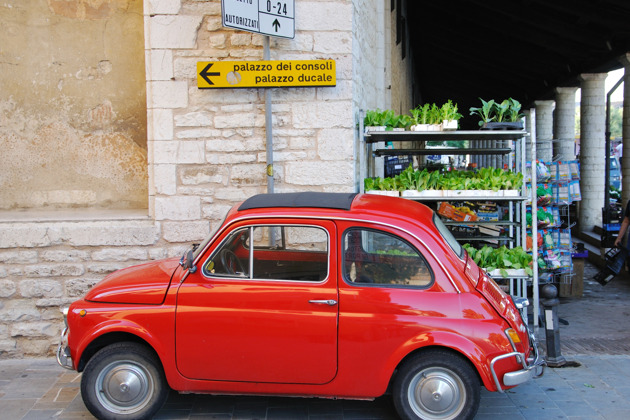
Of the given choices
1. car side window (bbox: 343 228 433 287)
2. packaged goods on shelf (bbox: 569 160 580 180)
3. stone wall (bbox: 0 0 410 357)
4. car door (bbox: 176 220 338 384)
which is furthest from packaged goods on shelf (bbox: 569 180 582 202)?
car door (bbox: 176 220 338 384)

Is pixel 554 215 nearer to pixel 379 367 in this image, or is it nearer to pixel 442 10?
pixel 379 367

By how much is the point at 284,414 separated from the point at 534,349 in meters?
1.90

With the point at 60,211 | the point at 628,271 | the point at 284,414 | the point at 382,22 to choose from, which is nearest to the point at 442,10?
the point at 382,22

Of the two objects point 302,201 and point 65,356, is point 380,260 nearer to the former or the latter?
point 302,201

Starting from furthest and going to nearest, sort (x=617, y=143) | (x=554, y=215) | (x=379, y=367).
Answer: (x=617, y=143), (x=554, y=215), (x=379, y=367)

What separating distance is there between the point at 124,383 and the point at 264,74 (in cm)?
326

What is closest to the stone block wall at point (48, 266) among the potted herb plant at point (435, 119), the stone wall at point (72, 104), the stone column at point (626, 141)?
the stone wall at point (72, 104)

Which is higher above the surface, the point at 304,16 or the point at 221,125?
the point at 304,16

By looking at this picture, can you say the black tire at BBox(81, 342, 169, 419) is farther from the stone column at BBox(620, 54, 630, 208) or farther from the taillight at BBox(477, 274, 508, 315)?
the stone column at BBox(620, 54, 630, 208)

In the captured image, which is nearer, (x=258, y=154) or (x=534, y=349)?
(x=534, y=349)

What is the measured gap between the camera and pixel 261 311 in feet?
14.0

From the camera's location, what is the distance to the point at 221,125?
637 cm

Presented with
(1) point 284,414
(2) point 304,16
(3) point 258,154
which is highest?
(2) point 304,16

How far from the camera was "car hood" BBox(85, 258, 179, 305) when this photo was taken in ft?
14.4
